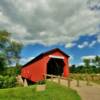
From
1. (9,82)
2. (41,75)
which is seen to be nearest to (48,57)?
(41,75)

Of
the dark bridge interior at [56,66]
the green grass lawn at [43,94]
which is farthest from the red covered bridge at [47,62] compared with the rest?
the green grass lawn at [43,94]

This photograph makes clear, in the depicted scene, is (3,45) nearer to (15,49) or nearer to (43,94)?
(15,49)

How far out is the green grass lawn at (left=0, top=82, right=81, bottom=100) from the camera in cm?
1758

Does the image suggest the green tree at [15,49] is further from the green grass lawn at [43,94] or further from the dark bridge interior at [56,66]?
the green grass lawn at [43,94]

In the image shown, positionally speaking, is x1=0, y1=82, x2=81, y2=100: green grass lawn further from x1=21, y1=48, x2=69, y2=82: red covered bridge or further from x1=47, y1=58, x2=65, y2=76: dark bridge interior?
x1=47, y1=58, x2=65, y2=76: dark bridge interior

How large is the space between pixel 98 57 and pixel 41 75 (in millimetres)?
41714

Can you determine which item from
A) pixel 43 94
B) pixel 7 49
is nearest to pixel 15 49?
pixel 7 49

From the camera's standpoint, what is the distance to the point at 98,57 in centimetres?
6862

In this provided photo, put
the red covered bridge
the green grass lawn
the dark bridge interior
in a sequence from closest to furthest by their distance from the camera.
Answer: the green grass lawn < the red covered bridge < the dark bridge interior

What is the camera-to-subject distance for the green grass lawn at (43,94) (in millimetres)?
17578

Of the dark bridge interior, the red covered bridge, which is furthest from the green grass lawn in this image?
the dark bridge interior

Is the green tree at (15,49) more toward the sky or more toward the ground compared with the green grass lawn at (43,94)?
more toward the sky

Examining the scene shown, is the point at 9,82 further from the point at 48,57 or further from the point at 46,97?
the point at 46,97

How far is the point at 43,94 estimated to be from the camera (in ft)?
60.8
